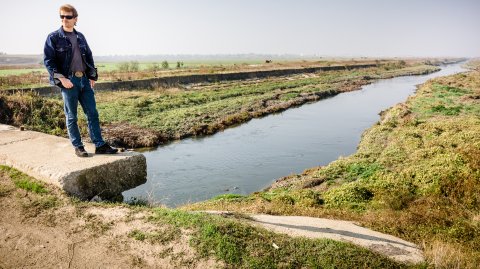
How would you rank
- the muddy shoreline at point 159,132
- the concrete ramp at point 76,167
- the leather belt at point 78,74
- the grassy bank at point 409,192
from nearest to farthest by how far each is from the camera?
the concrete ramp at point 76,167 → the leather belt at point 78,74 → the grassy bank at point 409,192 → the muddy shoreline at point 159,132

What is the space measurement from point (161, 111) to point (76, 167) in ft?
77.2

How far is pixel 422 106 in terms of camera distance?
26.4 metres

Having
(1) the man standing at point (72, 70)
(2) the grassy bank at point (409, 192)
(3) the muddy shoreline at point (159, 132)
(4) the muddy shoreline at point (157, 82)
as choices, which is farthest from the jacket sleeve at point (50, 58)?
(4) the muddy shoreline at point (157, 82)

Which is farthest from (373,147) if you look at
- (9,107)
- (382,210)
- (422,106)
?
(9,107)

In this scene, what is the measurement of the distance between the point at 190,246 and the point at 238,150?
1588cm

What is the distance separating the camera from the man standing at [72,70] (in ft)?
19.2

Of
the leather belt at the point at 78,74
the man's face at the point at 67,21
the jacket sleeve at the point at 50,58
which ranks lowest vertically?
the leather belt at the point at 78,74

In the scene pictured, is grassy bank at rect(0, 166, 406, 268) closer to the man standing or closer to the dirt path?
the dirt path

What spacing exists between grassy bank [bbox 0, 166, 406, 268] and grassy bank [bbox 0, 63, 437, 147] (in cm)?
1280

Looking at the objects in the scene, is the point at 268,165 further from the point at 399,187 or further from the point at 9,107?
the point at 9,107

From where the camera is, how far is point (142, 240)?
471cm

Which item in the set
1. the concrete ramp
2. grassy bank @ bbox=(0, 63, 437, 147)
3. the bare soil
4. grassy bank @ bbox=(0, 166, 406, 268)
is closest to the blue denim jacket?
the concrete ramp

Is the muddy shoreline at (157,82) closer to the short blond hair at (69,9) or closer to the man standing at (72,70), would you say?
the man standing at (72,70)

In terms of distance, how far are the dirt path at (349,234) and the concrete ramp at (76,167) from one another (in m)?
Answer: 2.49
